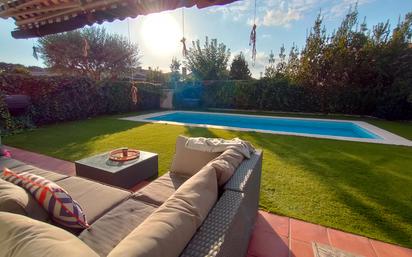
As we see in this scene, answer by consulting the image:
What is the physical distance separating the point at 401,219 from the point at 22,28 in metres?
7.63

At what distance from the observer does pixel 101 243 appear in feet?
4.86

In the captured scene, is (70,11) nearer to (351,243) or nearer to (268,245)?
(268,245)

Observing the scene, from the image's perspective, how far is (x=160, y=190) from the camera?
2.32 meters

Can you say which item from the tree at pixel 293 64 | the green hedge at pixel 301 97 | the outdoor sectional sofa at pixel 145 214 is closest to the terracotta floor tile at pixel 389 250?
the outdoor sectional sofa at pixel 145 214

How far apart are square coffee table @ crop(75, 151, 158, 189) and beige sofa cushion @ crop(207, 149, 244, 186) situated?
5.46ft

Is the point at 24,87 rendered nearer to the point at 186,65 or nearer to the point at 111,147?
the point at 111,147

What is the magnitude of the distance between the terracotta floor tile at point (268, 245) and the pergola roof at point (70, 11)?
275 cm

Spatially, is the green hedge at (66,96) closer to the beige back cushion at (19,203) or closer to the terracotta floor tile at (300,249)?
the beige back cushion at (19,203)

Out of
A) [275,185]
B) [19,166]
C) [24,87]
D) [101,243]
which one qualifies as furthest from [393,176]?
[24,87]

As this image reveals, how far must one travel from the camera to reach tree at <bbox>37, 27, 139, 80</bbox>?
14836 millimetres

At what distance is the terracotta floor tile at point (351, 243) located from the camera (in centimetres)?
208

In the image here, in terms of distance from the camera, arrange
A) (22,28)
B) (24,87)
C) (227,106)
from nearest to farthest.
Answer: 1. (22,28)
2. (24,87)
3. (227,106)

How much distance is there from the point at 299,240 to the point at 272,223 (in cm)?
34

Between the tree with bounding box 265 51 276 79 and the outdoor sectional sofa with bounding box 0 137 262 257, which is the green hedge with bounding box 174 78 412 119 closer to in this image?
the tree with bounding box 265 51 276 79
